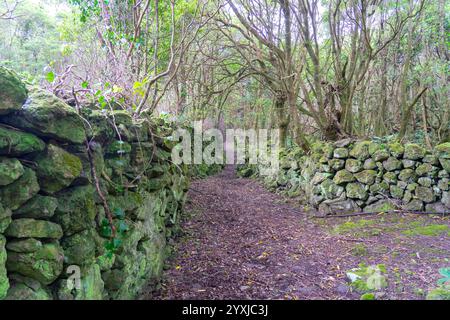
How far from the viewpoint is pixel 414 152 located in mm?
5141

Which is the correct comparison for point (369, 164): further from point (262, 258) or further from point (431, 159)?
point (262, 258)

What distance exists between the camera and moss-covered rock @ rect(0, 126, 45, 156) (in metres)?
1.39

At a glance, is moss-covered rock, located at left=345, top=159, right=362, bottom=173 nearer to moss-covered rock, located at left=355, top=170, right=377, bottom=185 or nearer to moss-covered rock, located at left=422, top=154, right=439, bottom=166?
moss-covered rock, located at left=355, top=170, right=377, bottom=185

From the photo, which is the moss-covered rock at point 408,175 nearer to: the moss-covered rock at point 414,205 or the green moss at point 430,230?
the moss-covered rock at point 414,205

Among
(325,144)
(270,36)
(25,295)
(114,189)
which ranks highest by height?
(270,36)

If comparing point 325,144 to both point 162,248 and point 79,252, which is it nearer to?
point 162,248

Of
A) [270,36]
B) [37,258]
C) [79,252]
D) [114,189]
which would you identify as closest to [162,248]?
[114,189]

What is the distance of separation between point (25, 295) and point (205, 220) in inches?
145

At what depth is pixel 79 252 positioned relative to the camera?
1705mm

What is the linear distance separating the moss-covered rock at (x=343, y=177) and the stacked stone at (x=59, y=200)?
4.33 meters

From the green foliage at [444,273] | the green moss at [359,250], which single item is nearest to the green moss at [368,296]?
the green foliage at [444,273]

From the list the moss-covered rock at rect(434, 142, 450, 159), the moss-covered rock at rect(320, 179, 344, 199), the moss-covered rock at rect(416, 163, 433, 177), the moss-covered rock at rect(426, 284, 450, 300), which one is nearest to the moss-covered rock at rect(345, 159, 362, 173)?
the moss-covered rock at rect(320, 179, 344, 199)

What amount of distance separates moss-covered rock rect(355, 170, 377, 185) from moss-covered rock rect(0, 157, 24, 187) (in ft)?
17.8

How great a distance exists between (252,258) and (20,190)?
2.81m
